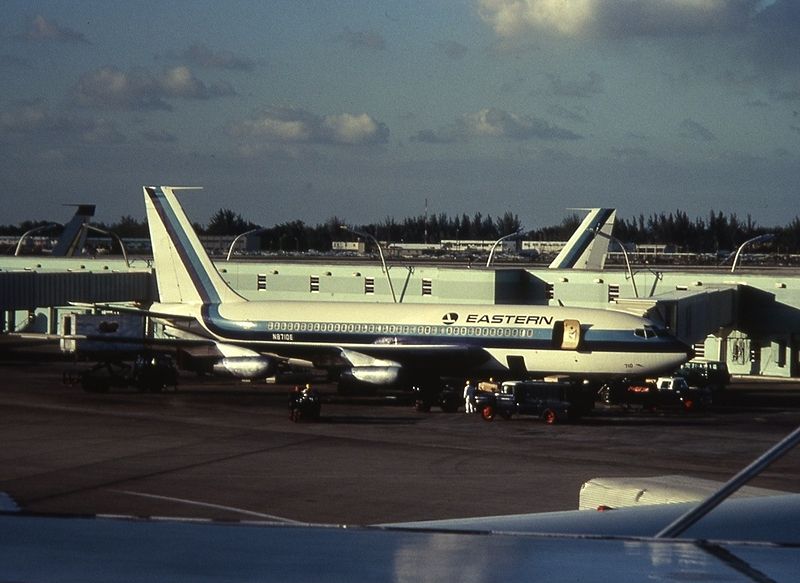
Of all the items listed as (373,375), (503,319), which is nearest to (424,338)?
(373,375)

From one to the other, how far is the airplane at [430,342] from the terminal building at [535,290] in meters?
6.02

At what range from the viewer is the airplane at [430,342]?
51312mm

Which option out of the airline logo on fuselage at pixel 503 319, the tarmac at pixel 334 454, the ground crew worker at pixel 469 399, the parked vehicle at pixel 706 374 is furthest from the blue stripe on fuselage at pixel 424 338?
the parked vehicle at pixel 706 374

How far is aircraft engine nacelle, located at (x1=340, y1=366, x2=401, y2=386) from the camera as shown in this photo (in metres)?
51.5

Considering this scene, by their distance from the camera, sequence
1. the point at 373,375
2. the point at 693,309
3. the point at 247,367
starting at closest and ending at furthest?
the point at 373,375 < the point at 247,367 < the point at 693,309

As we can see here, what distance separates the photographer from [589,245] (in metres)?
79.8

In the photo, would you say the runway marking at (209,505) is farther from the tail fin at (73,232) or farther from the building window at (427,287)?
the tail fin at (73,232)

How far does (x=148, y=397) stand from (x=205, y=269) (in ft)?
27.7

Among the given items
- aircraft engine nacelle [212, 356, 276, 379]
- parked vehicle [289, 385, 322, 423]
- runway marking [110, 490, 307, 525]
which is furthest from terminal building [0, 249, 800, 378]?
runway marking [110, 490, 307, 525]

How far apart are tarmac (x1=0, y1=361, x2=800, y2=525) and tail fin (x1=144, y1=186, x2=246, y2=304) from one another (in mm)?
5590

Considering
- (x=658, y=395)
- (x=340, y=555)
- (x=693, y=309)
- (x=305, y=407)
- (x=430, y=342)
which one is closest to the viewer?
(x=340, y=555)

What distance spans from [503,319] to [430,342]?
3453mm

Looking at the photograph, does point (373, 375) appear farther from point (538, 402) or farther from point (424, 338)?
point (538, 402)

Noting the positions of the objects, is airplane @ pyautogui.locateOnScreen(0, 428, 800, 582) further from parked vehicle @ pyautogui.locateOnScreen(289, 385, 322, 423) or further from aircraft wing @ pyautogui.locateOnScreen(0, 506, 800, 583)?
parked vehicle @ pyautogui.locateOnScreen(289, 385, 322, 423)
